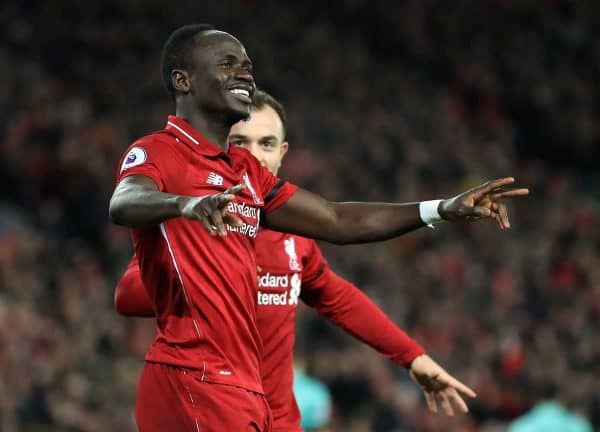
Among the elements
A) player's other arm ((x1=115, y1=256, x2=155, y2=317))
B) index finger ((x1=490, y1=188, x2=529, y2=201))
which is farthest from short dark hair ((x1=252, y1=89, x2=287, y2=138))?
index finger ((x1=490, y1=188, x2=529, y2=201))

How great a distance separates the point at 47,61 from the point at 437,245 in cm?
446

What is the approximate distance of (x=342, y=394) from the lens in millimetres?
10266

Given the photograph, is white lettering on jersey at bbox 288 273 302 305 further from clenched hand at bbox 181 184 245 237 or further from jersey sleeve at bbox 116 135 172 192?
clenched hand at bbox 181 184 245 237

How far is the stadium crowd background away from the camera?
30.5 ft

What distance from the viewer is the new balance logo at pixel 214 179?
3.79m

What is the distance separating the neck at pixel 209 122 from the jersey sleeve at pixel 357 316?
3.97ft

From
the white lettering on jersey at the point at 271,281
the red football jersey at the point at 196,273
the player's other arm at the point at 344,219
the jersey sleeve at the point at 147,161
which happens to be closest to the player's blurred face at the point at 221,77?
the red football jersey at the point at 196,273

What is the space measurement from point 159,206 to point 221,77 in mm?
668

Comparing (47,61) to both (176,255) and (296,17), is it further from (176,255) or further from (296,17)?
(176,255)

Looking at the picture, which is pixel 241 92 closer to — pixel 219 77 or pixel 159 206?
pixel 219 77

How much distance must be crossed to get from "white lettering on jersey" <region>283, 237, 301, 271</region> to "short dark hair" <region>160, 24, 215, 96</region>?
1066 mm

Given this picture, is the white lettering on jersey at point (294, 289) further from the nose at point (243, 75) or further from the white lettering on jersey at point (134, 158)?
the white lettering on jersey at point (134, 158)

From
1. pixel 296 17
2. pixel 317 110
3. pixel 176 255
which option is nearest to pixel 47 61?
pixel 317 110

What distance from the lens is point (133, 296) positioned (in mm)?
4422
